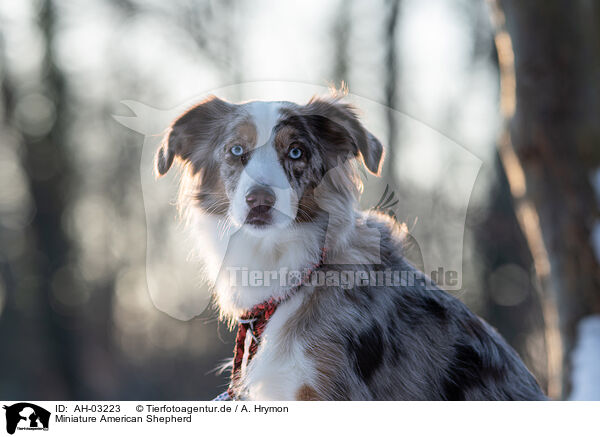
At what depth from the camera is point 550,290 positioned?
12.3 ft

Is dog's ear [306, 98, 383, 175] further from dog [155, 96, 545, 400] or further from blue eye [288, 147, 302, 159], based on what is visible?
blue eye [288, 147, 302, 159]

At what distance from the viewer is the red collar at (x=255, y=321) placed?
2.56 meters

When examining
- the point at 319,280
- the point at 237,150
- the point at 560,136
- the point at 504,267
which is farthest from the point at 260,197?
the point at 504,267

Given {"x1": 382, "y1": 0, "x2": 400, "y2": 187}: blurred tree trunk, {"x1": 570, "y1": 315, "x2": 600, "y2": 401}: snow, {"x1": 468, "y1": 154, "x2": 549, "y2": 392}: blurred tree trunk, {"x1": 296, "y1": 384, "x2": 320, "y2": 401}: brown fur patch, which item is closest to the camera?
{"x1": 296, "y1": 384, "x2": 320, "y2": 401}: brown fur patch

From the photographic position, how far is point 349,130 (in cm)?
263

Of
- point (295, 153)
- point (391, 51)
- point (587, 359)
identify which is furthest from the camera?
point (391, 51)

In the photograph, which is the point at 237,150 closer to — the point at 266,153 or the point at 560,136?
the point at 266,153

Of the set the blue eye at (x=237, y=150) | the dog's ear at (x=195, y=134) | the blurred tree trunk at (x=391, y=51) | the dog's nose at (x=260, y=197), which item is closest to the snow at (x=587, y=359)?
the dog's nose at (x=260, y=197)

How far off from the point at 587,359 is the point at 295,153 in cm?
246

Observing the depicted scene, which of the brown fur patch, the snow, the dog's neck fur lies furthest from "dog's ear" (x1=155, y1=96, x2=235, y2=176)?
the snow

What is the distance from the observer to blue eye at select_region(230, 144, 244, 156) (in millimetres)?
Result: 2611
